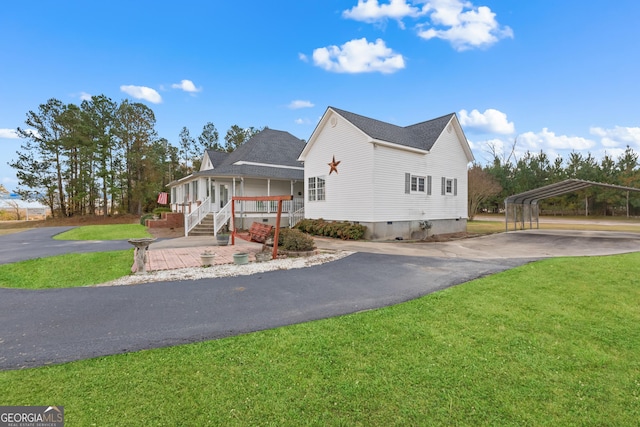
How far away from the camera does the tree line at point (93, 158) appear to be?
2978 centimetres

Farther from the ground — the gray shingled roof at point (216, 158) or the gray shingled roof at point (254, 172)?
the gray shingled roof at point (216, 158)

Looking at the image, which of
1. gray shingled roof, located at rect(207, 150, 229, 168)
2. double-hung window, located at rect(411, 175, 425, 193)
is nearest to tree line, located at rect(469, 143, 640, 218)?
double-hung window, located at rect(411, 175, 425, 193)

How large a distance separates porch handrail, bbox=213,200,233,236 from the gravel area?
8228mm

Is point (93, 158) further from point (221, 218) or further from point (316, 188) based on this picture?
point (316, 188)

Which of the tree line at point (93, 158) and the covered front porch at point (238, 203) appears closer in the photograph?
the covered front porch at point (238, 203)

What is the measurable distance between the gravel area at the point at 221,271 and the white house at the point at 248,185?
852 centimetres

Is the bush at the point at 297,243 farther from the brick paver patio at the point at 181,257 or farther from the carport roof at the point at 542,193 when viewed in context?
the carport roof at the point at 542,193

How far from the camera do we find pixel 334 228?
15.4 metres

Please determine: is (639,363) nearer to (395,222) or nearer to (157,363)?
(157,363)

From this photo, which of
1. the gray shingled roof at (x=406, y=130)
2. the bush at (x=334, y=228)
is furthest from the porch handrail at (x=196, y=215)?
the gray shingled roof at (x=406, y=130)

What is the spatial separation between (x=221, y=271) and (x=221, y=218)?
989 cm

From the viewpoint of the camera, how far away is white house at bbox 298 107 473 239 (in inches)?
585

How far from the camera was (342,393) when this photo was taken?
2.70 meters

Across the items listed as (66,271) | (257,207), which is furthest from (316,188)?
(66,271)
